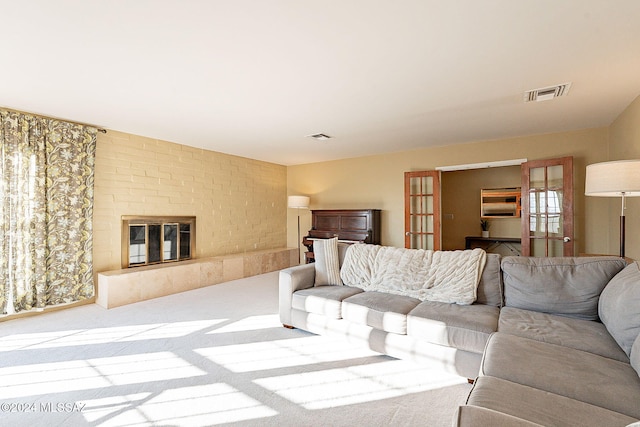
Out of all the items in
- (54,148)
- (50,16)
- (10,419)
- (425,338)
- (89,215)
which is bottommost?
(10,419)

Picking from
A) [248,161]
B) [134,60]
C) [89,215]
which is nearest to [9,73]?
[134,60]

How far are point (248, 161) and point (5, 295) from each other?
4.00 meters

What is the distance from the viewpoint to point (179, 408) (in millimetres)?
1792

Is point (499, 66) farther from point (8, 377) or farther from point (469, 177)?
point (469, 177)

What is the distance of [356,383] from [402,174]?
4225 millimetres

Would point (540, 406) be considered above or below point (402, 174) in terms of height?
below

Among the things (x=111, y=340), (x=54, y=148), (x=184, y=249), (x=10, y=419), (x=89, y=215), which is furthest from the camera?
(x=184, y=249)

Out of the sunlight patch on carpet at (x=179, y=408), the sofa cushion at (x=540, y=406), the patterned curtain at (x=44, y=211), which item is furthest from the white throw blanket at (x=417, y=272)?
the patterned curtain at (x=44, y=211)

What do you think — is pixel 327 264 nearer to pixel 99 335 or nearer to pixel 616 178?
pixel 99 335

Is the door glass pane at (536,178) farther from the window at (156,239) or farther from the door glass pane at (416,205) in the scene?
the window at (156,239)

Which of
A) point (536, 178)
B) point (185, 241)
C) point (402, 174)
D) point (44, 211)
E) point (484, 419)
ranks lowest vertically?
point (484, 419)

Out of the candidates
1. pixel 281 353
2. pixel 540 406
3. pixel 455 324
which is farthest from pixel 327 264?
pixel 540 406

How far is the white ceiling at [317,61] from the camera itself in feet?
5.70

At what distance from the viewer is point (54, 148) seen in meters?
3.54
